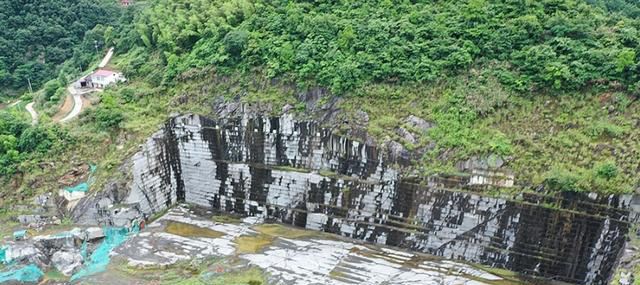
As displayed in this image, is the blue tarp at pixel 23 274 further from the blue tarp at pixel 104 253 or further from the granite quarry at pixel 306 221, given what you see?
the blue tarp at pixel 104 253

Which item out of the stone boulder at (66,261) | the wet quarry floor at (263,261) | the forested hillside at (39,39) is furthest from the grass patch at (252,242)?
the forested hillside at (39,39)

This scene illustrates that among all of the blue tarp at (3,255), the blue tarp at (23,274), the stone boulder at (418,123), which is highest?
the stone boulder at (418,123)

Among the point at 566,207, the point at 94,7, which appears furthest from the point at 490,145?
the point at 94,7

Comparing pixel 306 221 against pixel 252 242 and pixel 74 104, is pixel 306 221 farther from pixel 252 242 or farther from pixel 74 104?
pixel 74 104

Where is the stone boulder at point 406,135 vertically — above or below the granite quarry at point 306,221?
above

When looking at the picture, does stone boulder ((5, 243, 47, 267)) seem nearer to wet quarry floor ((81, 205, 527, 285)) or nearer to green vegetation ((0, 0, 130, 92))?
wet quarry floor ((81, 205, 527, 285))

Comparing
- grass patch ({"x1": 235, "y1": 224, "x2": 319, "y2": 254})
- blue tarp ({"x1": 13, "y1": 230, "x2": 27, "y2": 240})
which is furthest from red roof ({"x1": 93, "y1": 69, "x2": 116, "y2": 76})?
grass patch ({"x1": 235, "y1": 224, "x2": 319, "y2": 254})

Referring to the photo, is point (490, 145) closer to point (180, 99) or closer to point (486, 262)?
point (486, 262)
